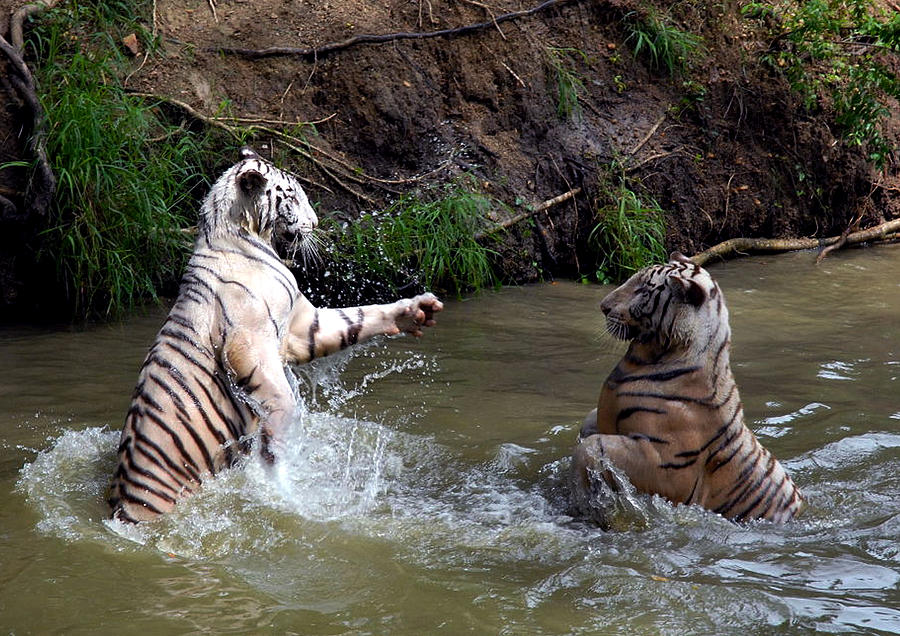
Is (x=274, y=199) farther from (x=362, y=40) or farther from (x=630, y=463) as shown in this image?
(x=362, y=40)

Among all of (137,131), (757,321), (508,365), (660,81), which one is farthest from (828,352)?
(137,131)

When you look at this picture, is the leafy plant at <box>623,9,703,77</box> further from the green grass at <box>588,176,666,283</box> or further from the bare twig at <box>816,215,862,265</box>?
the bare twig at <box>816,215,862,265</box>

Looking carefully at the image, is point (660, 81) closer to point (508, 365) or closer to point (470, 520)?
point (508, 365)

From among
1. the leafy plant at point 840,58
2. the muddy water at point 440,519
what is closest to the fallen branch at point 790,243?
the leafy plant at point 840,58

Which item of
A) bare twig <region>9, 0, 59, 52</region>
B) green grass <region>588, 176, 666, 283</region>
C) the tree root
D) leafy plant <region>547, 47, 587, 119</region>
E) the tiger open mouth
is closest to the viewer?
the tiger open mouth

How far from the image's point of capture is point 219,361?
358cm

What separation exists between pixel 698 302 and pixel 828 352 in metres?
2.52

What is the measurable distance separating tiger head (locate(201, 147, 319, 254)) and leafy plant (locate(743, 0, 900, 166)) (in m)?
5.74

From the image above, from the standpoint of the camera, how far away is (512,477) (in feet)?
13.6

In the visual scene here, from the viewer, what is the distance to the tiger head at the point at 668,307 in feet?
11.7

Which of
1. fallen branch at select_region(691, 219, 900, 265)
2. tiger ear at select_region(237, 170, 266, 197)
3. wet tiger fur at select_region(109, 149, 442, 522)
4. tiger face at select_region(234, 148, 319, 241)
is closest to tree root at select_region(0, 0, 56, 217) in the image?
tiger face at select_region(234, 148, 319, 241)

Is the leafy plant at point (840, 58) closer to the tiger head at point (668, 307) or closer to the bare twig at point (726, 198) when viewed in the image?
the bare twig at point (726, 198)

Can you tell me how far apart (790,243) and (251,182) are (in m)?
5.84

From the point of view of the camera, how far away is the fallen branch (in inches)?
316
